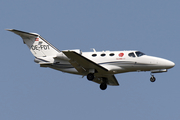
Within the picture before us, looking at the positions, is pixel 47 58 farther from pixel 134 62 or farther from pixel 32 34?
pixel 134 62

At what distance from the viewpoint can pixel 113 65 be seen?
78.9 feet

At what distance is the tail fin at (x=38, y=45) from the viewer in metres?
25.6

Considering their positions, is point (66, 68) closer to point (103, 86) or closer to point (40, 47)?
point (40, 47)

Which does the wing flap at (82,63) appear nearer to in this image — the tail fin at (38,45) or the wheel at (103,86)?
the wheel at (103,86)

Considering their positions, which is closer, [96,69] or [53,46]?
[96,69]

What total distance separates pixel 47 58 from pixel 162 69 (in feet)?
30.7

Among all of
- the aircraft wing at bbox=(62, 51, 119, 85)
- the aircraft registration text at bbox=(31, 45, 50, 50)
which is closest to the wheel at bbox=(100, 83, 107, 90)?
the aircraft wing at bbox=(62, 51, 119, 85)

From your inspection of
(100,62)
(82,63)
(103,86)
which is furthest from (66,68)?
(103,86)

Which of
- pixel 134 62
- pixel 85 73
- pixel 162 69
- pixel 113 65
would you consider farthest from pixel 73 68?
pixel 162 69

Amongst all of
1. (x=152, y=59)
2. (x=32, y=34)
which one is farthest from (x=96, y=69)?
(x=32, y=34)

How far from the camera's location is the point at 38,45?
84.7 ft

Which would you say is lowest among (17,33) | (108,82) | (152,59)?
(108,82)

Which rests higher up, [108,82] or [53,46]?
[53,46]

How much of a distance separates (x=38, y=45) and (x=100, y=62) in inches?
220
